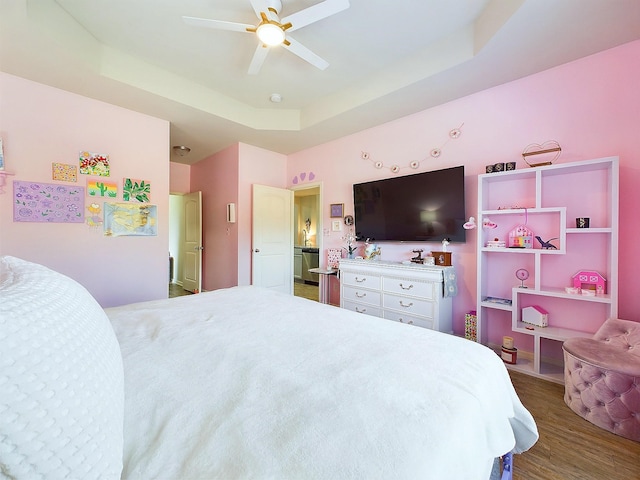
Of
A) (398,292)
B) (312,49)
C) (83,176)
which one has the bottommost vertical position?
(398,292)

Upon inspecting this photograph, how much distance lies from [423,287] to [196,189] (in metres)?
4.61

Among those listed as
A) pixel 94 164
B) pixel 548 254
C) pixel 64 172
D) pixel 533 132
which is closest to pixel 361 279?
pixel 548 254

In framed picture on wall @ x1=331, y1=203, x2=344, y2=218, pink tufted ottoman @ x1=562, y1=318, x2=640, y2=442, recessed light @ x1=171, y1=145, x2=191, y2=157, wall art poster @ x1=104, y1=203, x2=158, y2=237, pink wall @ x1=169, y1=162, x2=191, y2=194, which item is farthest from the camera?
pink wall @ x1=169, y1=162, x2=191, y2=194

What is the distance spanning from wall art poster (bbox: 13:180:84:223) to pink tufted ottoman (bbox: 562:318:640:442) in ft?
14.6

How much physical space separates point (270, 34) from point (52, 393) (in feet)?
7.72

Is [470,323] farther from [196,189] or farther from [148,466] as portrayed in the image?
[196,189]

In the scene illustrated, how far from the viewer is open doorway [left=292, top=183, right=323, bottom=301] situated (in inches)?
259

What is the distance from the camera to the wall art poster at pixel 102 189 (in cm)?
276

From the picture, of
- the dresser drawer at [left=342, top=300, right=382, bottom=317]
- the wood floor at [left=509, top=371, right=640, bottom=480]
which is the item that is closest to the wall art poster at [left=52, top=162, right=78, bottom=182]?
the dresser drawer at [left=342, top=300, right=382, bottom=317]

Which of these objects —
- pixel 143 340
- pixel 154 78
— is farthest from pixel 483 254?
pixel 154 78

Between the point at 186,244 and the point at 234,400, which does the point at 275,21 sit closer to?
the point at 234,400

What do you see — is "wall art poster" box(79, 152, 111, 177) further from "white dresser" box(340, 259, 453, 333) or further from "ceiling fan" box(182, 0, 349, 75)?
"white dresser" box(340, 259, 453, 333)

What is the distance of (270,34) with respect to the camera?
194cm

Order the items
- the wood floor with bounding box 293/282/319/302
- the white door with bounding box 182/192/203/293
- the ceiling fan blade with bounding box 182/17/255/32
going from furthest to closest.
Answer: the wood floor with bounding box 293/282/319/302
the white door with bounding box 182/192/203/293
the ceiling fan blade with bounding box 182/17/255/32
